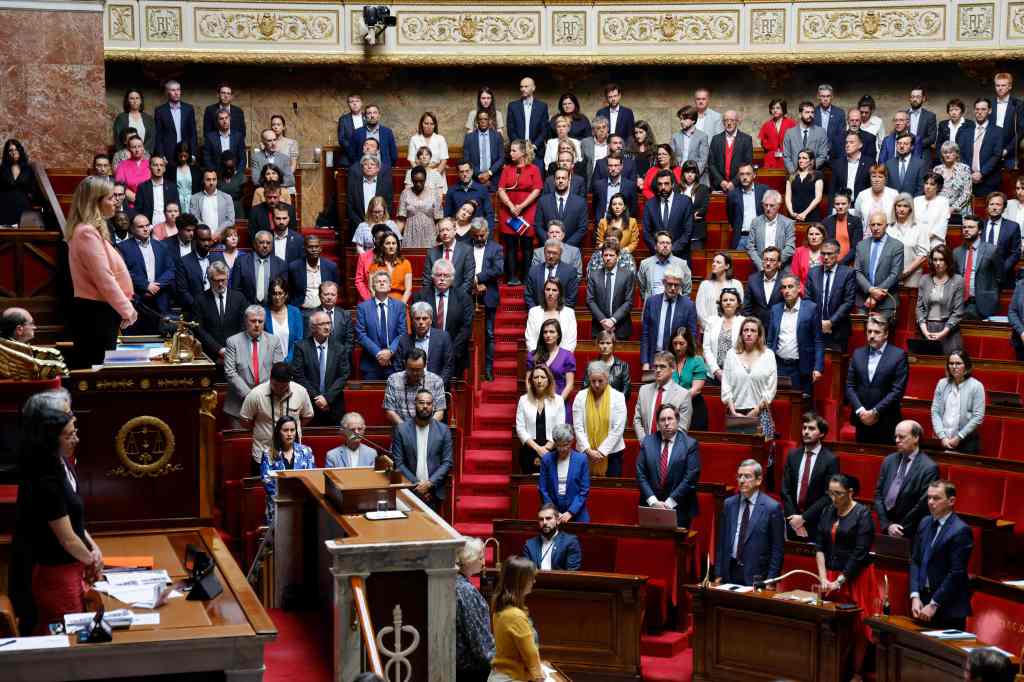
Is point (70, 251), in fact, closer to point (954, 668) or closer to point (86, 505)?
point (86, 505)

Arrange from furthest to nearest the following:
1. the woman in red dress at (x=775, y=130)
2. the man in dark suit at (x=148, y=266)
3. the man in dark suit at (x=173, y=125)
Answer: the woman in red dress at (x=775, y=130) → the man in dark suit at (x=173, y=125) → the man in dark suit at (x=148, y=266)

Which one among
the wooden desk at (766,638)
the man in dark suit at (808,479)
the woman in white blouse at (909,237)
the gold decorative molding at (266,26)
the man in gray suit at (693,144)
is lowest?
the wooden desk at (766,638)

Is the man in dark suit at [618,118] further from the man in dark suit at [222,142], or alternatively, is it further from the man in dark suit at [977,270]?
the man in dark suit at [977,270]

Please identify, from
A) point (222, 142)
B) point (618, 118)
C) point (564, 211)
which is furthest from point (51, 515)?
point (618, 118)

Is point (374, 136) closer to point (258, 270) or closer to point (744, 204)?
point (258, 270)

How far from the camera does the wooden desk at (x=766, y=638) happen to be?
569 cm

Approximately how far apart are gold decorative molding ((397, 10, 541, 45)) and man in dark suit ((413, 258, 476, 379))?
4.14 metres

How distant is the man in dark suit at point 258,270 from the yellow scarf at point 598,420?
202 cm

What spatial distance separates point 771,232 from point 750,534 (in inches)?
103

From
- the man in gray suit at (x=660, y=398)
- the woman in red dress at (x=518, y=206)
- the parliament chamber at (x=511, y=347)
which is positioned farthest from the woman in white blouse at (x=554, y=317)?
the woman in red dress at (x=518, y=206)

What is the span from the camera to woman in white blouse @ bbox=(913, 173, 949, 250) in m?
8.21

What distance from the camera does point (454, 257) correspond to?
7.81 meters

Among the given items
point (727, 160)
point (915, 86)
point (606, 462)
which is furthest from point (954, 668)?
point (915, 86)

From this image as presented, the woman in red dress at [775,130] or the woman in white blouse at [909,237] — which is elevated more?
the woman in red dress at [775,130]
